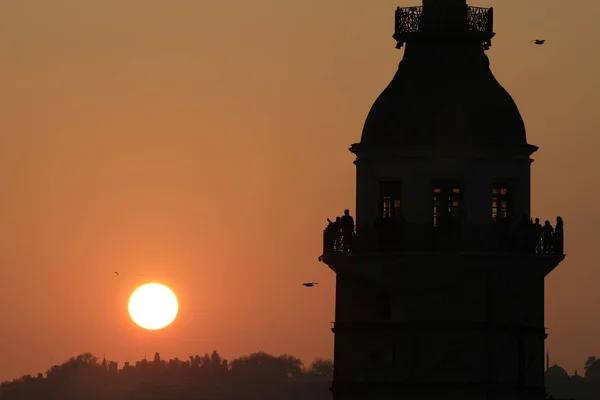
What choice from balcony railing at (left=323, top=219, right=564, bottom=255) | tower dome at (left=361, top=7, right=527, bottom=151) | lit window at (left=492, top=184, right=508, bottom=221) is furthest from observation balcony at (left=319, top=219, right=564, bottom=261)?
tower dome at (left=361, top=7, right=527, bottom=151)

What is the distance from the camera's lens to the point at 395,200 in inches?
5561

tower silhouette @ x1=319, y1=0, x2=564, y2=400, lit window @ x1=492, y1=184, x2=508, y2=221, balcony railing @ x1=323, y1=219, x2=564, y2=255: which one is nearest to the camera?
balcony railing @ x1=323, y1=219, x2=564, y2=255

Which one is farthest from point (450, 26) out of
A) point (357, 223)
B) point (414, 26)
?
point (357, 223)

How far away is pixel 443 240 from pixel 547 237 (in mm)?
5245

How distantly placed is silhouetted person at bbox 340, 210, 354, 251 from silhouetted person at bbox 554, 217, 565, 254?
9.65 metres

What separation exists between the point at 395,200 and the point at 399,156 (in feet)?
7.11

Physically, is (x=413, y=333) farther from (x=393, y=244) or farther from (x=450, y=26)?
(x=450, y=26)

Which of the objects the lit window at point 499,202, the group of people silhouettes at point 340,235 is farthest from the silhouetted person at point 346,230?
the lit window at point 499,202

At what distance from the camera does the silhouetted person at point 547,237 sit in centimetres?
14100

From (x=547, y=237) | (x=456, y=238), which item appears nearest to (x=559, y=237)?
(x=547, y=237)

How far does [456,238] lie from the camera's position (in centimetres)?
13975

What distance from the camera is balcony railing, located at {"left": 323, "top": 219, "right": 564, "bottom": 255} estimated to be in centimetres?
13950

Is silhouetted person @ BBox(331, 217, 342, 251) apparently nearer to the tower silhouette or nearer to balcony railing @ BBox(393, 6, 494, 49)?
the tower silhouette

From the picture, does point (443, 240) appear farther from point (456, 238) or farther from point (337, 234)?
point (337, 234)
